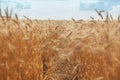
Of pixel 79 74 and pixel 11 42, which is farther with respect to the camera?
pixel 79 74

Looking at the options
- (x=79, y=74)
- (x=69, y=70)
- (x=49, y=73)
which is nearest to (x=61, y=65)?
(x=69, y=70)

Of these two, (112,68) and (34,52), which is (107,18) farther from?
(112,68)

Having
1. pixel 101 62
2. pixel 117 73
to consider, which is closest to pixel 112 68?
pixel 117 73

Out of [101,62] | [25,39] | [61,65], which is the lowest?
[61,65]

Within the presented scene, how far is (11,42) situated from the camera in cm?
370

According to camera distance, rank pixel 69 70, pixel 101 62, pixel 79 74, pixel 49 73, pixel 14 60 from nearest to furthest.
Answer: pixel 14 60 < pixel 101 62 < pixel 49 73 < pixel 79 74 < pixel 69 70

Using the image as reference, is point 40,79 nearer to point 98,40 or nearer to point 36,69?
point 36,69

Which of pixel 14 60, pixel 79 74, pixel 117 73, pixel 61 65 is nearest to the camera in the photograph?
pixel 117 73

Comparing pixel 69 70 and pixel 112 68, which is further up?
pixel 112 68

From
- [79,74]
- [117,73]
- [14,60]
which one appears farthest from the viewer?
Result: [79,74]

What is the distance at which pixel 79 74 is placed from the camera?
504 cm

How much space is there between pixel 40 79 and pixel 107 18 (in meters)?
0.96

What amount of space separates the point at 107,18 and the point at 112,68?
1177 mm

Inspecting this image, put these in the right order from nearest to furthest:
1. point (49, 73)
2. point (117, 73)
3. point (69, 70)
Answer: point (117, 73) → point (49, 73) → point (69, 70)
